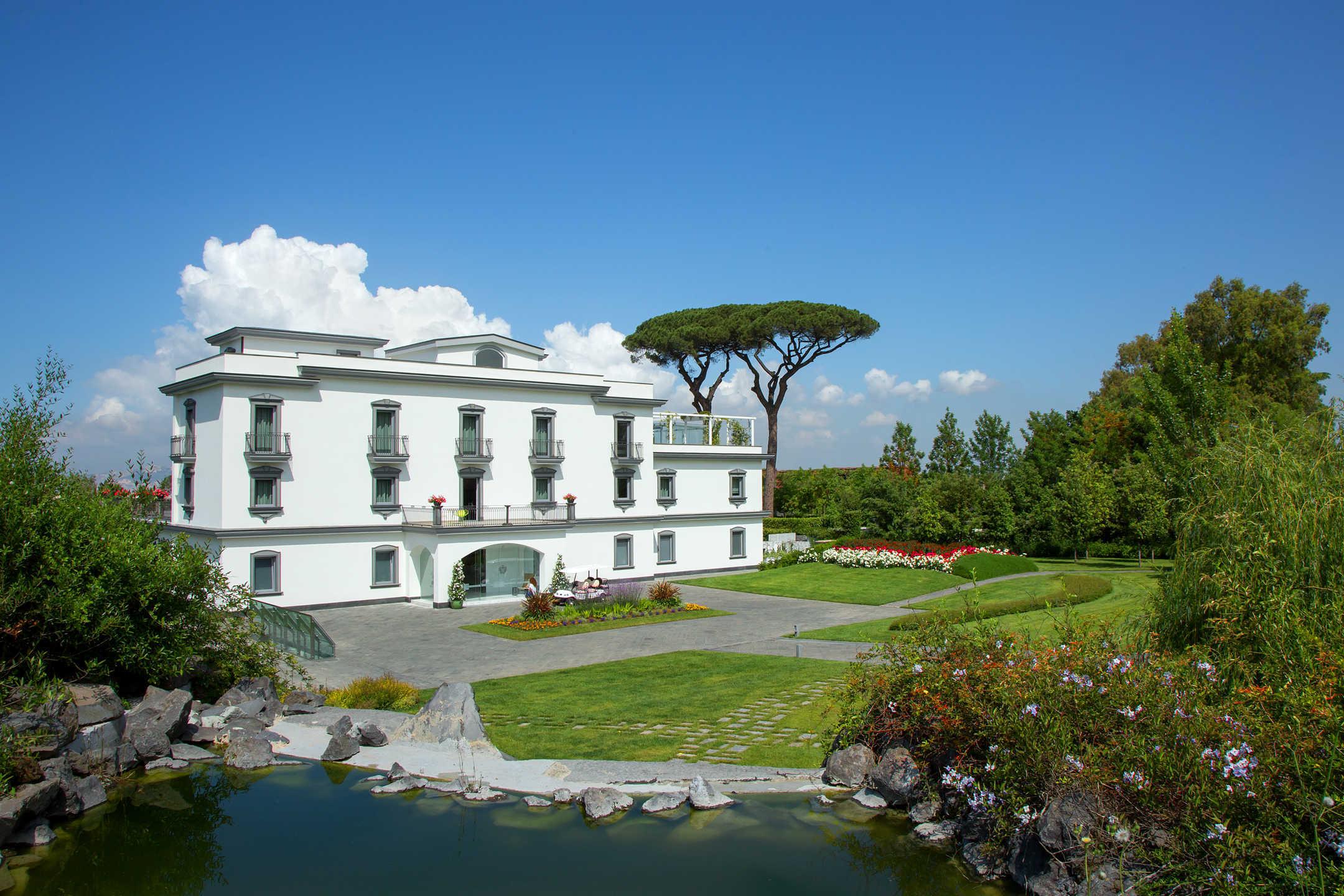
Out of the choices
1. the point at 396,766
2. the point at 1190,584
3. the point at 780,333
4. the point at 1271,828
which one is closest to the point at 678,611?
the point at 396,766

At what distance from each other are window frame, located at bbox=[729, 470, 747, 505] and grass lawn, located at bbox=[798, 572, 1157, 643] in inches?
499

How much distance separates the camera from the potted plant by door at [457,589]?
29.4 metres

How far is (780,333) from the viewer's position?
5028 centimetres

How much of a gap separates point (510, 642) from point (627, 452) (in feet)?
46.3

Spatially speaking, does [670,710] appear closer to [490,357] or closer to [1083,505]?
[490,357]

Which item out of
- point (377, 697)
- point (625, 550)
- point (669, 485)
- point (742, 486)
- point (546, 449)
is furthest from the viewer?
point (742, 486)

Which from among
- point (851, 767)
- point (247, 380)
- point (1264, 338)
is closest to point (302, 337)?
point (247, 380)

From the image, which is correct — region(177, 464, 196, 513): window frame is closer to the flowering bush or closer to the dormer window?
the dormer window

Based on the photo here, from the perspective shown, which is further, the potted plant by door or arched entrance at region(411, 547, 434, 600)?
arched entrance at region(411, 547, 434, 600)

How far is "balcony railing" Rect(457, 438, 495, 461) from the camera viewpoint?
31.8 metres

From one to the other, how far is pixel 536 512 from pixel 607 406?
5.66 metres

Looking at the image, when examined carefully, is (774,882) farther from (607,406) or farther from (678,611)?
(607,406)

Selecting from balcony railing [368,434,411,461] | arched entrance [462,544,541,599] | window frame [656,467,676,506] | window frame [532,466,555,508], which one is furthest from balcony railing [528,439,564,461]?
window frame [656,467,676,506]

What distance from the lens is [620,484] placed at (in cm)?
3625
